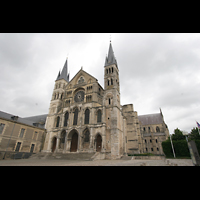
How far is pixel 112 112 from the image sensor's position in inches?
966

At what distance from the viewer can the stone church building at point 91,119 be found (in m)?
23.2

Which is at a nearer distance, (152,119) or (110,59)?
(110,59)

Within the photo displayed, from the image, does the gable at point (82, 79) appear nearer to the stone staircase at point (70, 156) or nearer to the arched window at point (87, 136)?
the arched window at point (87, 136)

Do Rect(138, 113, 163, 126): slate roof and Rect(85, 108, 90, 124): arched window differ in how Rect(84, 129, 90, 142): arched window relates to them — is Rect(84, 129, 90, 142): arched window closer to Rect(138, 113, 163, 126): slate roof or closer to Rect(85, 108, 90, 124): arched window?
Rect(85, 108, 90, 124): arched window

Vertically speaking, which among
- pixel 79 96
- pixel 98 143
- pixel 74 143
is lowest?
pixel 98 143

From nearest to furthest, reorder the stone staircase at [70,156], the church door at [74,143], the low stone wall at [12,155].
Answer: the stone staircase at [70,156] < the low stone wall at [12,155] < the church door at [74,143]

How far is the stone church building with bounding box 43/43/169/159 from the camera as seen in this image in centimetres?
2317

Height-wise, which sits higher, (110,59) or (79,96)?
(110,59)

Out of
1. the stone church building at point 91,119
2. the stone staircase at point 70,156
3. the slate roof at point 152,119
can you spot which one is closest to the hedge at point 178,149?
the stone church building at point 91,119

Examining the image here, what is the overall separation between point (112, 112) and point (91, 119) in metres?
4.56

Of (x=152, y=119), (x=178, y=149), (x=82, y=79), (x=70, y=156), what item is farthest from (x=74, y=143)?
(x=152, y=119)

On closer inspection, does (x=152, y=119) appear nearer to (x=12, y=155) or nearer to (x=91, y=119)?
(x=91, y=119)

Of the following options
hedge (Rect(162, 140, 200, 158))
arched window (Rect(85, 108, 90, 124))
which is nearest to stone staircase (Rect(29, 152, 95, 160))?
arched window (Rect(85, 108, 90, 124))

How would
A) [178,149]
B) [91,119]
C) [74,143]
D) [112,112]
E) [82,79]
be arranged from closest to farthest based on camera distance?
[178,149]
[112,112]
[91,119]
[74,143]
[82,79]
